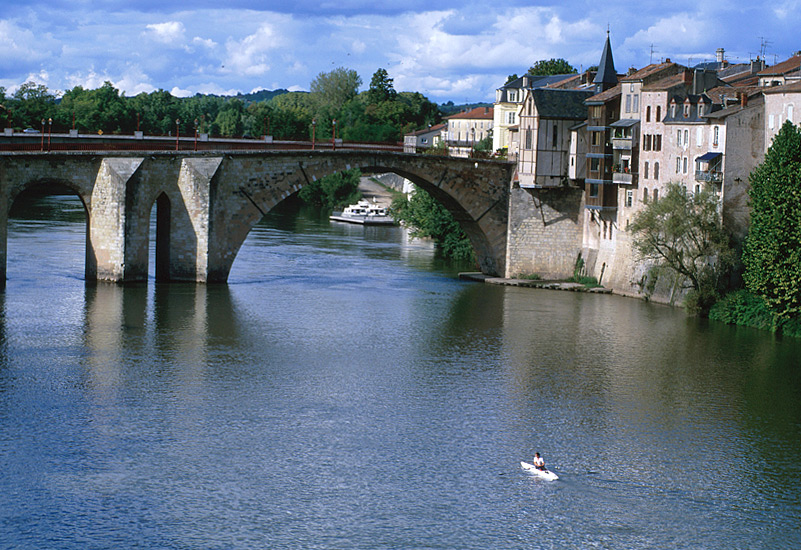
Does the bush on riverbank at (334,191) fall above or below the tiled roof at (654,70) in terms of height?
below

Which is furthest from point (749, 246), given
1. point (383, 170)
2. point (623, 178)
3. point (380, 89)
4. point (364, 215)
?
point (380, 89)

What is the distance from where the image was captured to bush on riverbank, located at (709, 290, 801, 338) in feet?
168

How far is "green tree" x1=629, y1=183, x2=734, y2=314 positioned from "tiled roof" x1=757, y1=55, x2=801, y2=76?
11.1 meters

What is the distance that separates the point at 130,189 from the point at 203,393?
22701 mm

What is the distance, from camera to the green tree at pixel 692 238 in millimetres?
54688

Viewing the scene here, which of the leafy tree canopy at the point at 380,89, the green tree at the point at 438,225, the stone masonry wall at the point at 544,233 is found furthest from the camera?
the leafy tree canopy at the point at 380,89

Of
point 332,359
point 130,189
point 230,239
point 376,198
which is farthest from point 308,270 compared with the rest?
point 376,198

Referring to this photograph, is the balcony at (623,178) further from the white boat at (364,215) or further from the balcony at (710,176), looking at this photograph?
the white boat at (364,215)

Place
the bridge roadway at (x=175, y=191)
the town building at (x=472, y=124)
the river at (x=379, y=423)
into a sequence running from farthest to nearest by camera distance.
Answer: the town building at (x=472, y=124)
the bridge roadway at (x=175, y=191)
the river at (x=379, y=423)

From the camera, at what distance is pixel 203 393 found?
3841cm

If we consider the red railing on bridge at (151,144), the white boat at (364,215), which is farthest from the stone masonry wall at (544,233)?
the white boat at (364,215)

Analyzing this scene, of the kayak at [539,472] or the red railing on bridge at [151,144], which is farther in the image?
the red railing on bridge at [151,144]

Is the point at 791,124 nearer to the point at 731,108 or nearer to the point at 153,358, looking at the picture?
the point at 731,108

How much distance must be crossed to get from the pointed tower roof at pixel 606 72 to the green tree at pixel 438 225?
571 inches
